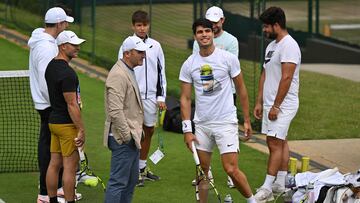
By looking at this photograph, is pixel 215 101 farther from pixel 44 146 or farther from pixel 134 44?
pixel 44 146

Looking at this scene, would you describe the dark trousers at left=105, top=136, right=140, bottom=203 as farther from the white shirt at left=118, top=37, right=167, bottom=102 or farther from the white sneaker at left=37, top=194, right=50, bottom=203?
the white shirt at left=118, top=37, right=167, bottom=102

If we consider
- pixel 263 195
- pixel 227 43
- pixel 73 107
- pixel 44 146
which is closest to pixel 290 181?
pixel 263 195

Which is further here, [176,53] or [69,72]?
[176,53]

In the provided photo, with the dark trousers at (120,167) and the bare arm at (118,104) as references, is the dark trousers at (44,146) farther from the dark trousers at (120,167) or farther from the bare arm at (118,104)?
the bare arm at (118,104)

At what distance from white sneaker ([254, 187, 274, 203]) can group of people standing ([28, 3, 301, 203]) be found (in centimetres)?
1

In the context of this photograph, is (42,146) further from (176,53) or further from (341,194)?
(176,53)

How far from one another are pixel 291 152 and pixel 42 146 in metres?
4.41

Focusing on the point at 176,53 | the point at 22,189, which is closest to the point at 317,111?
the point at 176,53

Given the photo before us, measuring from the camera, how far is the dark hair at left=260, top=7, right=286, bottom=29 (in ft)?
37.0

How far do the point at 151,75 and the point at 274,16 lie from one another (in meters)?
1.79

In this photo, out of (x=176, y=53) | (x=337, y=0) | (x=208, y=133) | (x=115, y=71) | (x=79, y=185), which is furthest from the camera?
(x=337, y=0)

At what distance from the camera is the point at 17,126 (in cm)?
1556

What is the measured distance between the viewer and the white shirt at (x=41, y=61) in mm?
11039

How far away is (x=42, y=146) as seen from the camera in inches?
439
